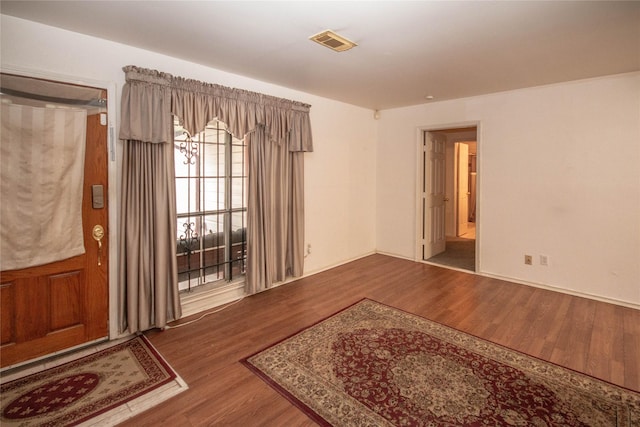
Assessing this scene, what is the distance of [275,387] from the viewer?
218 cm

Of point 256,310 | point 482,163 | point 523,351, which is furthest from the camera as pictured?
point 482,163

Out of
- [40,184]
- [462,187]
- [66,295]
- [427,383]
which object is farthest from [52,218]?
[462,187]

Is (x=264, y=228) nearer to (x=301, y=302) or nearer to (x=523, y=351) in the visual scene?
(x=301, y=302)

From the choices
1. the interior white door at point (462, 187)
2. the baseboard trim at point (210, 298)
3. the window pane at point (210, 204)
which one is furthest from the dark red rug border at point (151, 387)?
the interior white door at point (462, 187)

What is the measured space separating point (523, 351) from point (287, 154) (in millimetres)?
3163

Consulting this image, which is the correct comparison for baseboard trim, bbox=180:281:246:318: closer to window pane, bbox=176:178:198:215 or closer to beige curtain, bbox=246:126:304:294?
beige curtain, bbox=246:126:304:294

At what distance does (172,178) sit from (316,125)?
2.26 m

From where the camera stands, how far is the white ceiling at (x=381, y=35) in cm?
216

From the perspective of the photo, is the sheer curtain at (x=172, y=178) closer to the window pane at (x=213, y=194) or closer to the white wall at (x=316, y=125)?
the white wall at (x=316, y=125)

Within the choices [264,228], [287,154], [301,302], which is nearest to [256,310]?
[301,302]

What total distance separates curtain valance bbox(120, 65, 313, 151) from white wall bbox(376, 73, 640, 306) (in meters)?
2.43

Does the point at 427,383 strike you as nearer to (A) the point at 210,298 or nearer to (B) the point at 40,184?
(A) the point at 210,298

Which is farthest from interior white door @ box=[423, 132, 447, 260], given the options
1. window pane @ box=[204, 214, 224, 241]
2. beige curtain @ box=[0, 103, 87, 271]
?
beige curtain @ box=[0, 103, 87, 271]

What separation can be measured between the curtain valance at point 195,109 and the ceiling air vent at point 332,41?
1.23m
